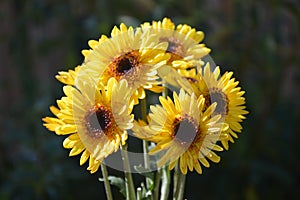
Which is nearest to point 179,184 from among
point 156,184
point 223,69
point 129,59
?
point 156,184

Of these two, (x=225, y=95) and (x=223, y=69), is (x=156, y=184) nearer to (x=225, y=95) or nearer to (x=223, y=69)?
(x=225, y=95)

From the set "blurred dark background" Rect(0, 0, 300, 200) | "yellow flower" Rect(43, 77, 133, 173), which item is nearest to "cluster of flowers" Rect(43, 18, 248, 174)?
"yellow flower" Rect(43, 77, 133, 173)

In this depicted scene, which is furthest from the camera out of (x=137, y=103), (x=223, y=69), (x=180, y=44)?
(x=223, y=69)
